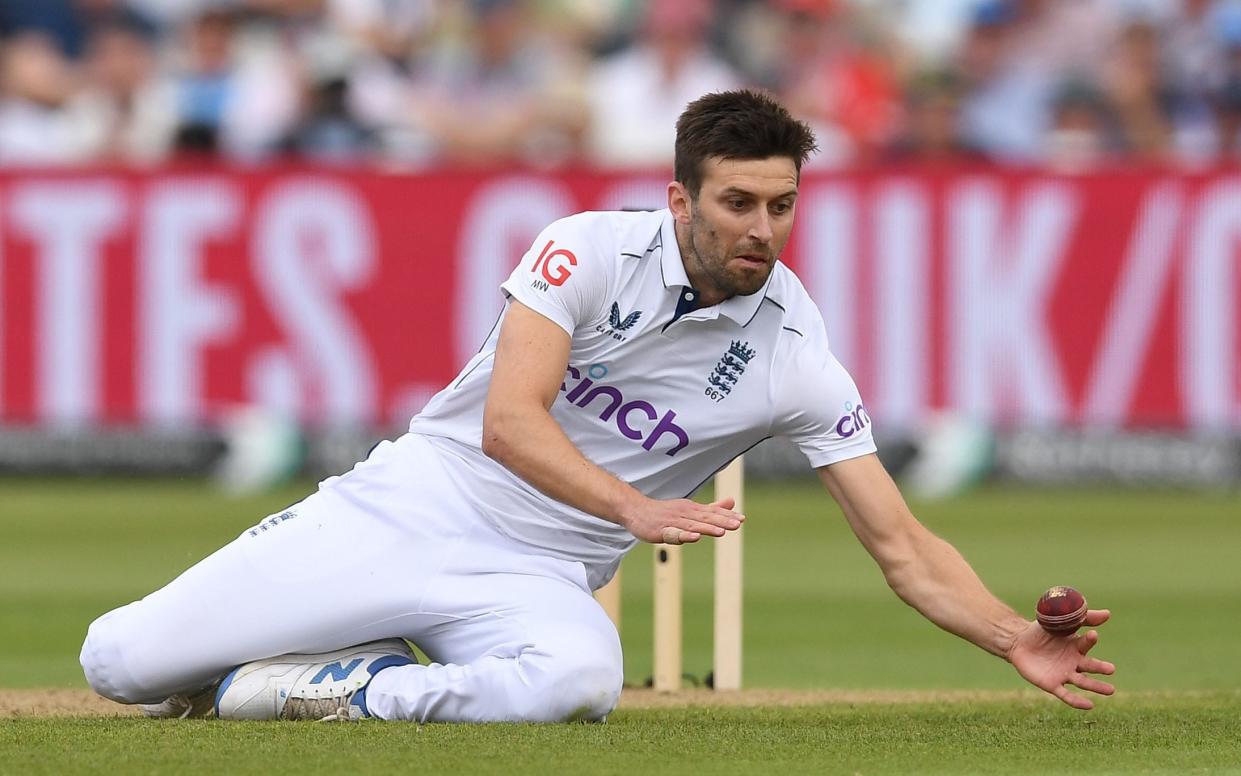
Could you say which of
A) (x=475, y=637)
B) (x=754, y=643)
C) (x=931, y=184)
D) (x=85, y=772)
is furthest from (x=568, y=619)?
(x=931, y=184)

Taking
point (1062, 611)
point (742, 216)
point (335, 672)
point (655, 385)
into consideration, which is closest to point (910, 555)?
point (1062, 611)

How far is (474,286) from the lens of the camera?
1364cm

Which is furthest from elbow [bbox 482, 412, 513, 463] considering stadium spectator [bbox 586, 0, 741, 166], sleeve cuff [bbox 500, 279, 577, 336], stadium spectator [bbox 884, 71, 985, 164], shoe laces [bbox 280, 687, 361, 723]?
stadium spectator [bbox 586, 0, 741, 166]

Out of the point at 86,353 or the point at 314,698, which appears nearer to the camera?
the point at 314,698

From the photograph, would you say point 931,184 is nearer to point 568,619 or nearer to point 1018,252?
point 1018,252

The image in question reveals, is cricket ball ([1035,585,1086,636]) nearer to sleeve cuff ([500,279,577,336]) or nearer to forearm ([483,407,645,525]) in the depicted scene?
forearm ([483,407,645,525])

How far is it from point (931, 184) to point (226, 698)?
871cm

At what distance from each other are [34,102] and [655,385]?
35.6ft

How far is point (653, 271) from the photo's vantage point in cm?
552

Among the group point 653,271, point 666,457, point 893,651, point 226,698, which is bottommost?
point 893,651

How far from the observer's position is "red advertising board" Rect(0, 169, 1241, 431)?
44.0 feet

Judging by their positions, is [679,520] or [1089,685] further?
[1089,685]

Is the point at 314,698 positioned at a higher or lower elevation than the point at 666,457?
lower

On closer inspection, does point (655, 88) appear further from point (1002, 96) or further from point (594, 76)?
point (1002, 96)
